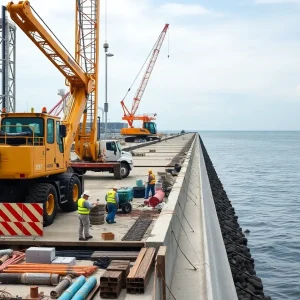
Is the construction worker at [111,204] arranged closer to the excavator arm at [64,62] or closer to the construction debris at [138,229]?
the construction debris at [138,229]

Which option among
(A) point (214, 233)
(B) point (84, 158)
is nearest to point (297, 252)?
(A) point (214, 233)

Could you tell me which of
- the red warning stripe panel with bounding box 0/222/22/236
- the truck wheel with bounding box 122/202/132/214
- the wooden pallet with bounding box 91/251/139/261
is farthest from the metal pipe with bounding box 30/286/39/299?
the truck wheel with bounding box 122/202/132/214

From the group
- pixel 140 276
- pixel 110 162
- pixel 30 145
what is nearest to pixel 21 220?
pixel 30 145

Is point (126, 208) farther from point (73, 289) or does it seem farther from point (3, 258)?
point (73, 289)

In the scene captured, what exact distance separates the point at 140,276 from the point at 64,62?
12086 mm

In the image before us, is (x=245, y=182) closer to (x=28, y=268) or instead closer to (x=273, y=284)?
(x=273, y=284)

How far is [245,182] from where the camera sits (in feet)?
168

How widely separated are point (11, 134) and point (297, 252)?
1543cm

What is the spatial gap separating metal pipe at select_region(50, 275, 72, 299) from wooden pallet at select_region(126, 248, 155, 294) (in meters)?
1.20

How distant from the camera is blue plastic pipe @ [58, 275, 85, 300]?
7.75 m

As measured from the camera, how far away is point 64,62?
60.3ft

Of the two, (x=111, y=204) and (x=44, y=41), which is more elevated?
(x=44, y=41)

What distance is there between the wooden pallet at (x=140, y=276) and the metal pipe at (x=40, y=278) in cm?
155

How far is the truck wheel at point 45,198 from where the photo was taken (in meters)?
12.8
